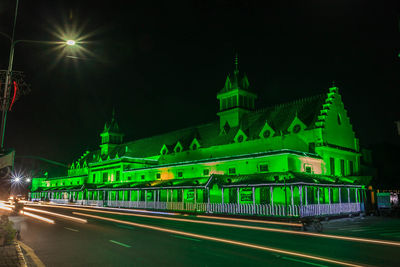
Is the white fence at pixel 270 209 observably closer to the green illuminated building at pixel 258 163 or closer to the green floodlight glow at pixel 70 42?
the green illuminated building at pixel 258 163

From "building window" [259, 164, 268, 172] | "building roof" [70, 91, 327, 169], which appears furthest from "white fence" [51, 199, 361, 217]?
"building roof" [70, 91, 327, 169]

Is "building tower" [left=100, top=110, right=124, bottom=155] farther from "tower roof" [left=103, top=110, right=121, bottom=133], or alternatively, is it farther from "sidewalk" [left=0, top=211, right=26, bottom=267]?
"sidewalk" [left=0, top=211, right=26, bottom=267]

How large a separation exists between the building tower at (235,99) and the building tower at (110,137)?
1466 inches

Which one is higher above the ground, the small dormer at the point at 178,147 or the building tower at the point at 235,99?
the building tower at the point at 235,99

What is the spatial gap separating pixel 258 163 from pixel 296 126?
276 inches

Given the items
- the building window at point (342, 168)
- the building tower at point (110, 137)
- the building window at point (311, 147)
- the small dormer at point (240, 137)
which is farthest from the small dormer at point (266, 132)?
the building tower at point (110, 137)

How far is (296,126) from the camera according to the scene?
3806 centimetres

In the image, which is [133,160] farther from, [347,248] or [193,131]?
[347,248]

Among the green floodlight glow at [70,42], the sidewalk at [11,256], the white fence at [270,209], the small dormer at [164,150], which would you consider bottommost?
the white fence at [270,209]

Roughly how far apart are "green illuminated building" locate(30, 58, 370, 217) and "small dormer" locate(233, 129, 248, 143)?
13cm

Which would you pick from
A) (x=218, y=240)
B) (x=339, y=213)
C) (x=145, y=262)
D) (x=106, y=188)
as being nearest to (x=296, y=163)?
(x=339, y=213)

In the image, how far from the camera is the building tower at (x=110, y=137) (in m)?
78.4

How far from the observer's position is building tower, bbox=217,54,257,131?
48281 mm

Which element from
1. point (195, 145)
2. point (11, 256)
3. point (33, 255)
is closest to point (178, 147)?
point (195, 145)
